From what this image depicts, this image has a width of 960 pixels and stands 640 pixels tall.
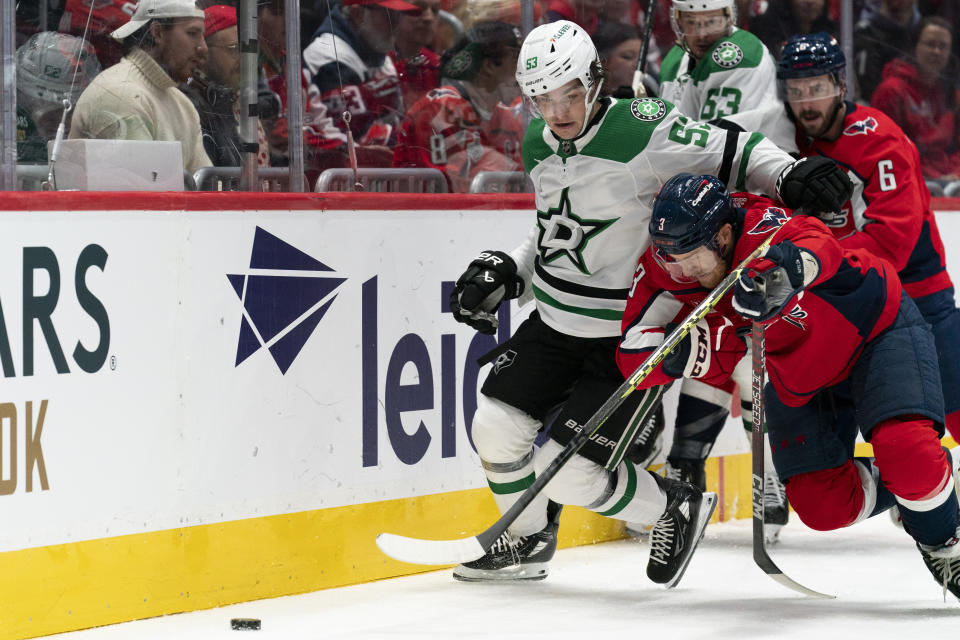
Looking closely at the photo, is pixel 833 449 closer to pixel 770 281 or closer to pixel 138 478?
pixel 770 281

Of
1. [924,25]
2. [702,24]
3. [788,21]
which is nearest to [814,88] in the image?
[702,24]

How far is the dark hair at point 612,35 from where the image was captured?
4.45 m

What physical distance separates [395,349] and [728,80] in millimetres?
1235

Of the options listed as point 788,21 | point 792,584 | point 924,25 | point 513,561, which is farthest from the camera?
point 924,25

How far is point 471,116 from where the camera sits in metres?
4.25

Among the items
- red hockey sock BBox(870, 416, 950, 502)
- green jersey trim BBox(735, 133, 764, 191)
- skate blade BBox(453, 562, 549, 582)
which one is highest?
green jersey trim BBox(735, 133, 764, 191)

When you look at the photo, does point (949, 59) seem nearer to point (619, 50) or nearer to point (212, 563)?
point (619, 50)

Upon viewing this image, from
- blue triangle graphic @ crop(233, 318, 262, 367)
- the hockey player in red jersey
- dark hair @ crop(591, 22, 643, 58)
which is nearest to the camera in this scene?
the hockey player in red jersey

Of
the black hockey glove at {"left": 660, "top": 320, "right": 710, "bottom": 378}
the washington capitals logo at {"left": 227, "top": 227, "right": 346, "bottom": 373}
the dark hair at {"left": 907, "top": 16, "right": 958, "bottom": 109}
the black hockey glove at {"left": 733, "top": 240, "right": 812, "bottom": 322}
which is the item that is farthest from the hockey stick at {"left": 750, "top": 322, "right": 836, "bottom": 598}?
the dark hair at {"left": 907, "top": 16, "right": 958, "bottom": 109}

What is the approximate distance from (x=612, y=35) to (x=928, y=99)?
5.18ft

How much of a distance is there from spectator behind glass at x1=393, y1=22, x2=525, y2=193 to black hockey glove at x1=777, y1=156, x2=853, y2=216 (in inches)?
44.9

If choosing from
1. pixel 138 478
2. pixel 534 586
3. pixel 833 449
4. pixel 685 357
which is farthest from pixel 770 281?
pixel 138 478

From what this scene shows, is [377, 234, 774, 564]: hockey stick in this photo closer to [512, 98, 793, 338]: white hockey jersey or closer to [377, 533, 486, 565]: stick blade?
[377, 533, 486, 565]: stick blade

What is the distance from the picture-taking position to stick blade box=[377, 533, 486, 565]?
3.22 meters
